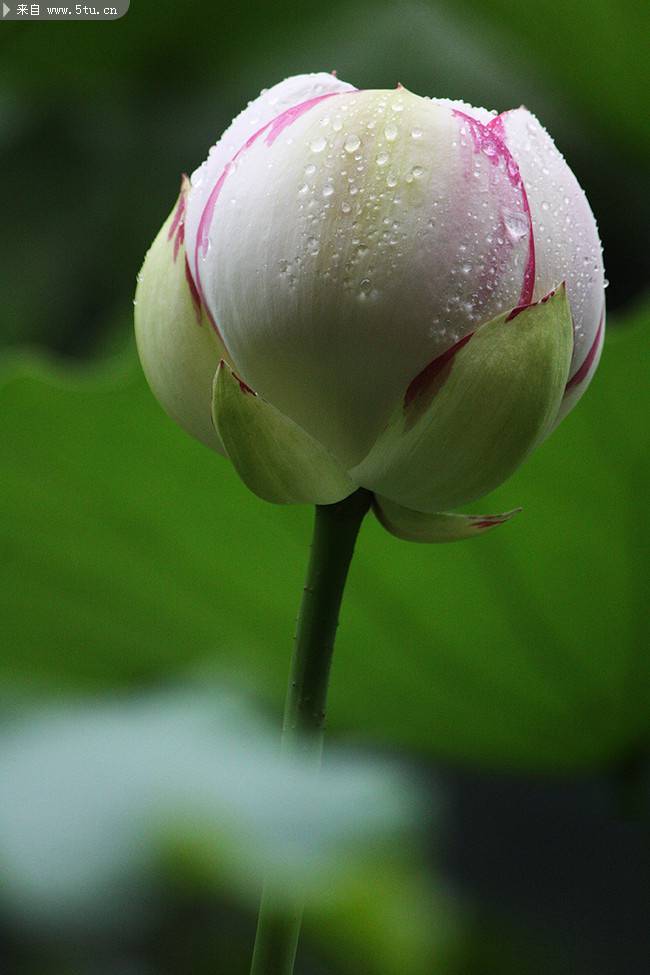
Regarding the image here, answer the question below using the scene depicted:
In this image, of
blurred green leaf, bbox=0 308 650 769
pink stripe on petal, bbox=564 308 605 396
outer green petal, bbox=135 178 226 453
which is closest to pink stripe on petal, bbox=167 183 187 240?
outer green petal, bbox=135 178 226 453

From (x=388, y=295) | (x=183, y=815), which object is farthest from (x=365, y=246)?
(x=183, y=815)

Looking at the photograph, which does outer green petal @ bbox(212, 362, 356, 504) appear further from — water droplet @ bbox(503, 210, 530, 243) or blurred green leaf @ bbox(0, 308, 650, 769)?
blurred green leaf @ bbox(0, 308, 650, 769)

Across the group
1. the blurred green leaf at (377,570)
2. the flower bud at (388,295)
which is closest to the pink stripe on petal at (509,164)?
the flower bud at (388,295)

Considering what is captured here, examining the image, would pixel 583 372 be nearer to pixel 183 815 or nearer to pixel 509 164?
pixel 509 164

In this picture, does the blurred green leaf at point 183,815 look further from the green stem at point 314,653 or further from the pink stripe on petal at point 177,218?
the pink stripe on petal at point 177,218

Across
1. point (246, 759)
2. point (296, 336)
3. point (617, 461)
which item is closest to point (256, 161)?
point (296, 336)

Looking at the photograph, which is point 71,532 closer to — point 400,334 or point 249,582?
point 249,582

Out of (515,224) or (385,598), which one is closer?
(515,224)
